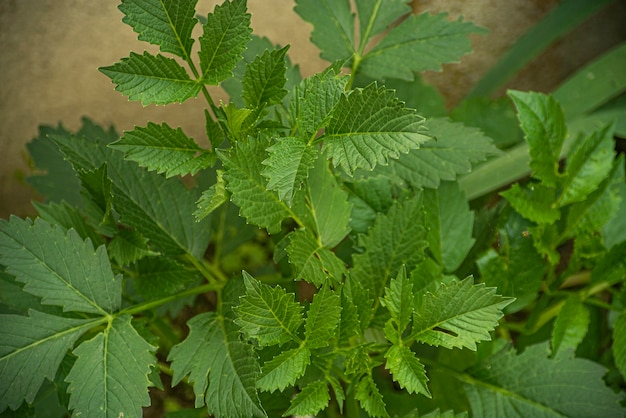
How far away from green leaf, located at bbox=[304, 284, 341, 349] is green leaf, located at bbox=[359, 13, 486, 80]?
0.34 metres

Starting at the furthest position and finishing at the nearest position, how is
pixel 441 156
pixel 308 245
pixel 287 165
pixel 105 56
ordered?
pixel 105 56 < pixel 441 156 < pixel 308 245 < pixel 287 165

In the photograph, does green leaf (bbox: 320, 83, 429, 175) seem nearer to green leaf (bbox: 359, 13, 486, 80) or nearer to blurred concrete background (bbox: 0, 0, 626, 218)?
green leaf (bbox: 359, 13, 486, 80)

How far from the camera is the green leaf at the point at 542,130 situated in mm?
832

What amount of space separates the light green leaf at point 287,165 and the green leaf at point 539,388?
39 centimetres

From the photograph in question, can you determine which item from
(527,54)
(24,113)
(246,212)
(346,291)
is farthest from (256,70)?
(527,54)

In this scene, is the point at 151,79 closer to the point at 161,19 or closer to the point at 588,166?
the point at 161,19

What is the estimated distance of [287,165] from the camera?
570 millimetres

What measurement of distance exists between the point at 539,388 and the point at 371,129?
1.34 feet

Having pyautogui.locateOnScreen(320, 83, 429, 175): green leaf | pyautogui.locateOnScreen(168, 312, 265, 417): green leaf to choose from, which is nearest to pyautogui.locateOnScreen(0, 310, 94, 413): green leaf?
pyautogui.locateOnScreen(168, 312, 265, 417): green leaf

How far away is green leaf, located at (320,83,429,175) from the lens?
1.87 ft

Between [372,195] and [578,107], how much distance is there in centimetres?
49

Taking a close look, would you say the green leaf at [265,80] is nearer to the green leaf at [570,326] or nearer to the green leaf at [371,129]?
the green leaf at [371,129]

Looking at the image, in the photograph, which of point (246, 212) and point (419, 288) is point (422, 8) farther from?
point (246, 212)

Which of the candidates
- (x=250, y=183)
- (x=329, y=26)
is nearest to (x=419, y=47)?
(x=329, y=26)
